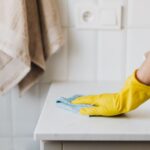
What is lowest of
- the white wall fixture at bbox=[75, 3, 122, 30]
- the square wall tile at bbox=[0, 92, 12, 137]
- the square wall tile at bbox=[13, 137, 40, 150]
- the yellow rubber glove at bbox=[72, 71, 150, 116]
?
the square wall tile at bbox=[13, 137, 40, 150]

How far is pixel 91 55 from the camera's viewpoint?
1292 mm

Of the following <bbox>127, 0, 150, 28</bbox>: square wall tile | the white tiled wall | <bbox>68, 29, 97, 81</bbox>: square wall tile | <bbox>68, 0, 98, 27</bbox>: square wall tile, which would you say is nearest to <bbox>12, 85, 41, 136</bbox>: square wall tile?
the white tiled wall

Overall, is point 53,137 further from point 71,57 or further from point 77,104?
point 71,57

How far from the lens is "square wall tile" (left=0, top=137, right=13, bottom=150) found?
1.39 metres

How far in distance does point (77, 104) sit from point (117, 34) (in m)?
0.41

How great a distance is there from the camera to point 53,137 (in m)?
0.79

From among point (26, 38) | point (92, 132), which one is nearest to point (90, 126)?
point (92, 132)

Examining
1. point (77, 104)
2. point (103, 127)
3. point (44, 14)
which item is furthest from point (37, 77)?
point (103, 127)

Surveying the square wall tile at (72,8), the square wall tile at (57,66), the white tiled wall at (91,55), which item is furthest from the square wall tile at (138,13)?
the square wall tile at (57,66)

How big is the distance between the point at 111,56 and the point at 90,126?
1.62 ft

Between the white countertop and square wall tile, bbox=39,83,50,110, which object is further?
square wall tile, bbox=39,83,50,110

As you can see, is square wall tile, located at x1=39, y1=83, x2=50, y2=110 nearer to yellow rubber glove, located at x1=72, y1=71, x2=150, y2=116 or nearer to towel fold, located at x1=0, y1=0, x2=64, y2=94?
towel fold, located at x1=0, y1=0, x2=64, y2=94

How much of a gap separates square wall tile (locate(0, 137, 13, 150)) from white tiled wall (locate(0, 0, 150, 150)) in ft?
0.34

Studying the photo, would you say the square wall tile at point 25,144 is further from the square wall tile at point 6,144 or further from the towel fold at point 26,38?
the towel fold at point 26,38
